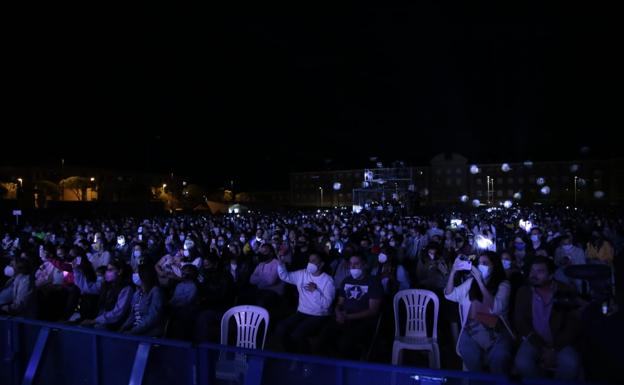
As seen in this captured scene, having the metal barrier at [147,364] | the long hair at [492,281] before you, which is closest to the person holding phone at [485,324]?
the long hair at [492,281]

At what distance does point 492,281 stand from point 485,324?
708 mm

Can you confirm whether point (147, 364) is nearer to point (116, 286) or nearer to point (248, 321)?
point (248, 321)

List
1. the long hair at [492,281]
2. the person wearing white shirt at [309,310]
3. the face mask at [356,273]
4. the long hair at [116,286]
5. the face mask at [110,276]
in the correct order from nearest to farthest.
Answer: the long hair at [492,281] < the person wearing white shirt at [309,310] < the face mask at [356,273] < the long hair at [116,286] < the face mask at [110,276]

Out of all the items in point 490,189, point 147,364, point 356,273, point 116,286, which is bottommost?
point 147,364

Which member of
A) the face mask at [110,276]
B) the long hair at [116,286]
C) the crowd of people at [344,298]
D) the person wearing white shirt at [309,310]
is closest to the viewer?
the crowd of people at [344,298]

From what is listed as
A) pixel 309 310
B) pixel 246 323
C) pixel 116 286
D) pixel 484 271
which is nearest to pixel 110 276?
pixel 116 286

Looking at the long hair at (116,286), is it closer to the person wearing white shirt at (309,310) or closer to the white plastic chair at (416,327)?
the person wearing white shirt at (309,310)

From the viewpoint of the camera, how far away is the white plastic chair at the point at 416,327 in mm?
5738

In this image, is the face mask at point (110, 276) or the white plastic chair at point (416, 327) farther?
the face mask at point (110, 276)

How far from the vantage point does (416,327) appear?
248 inches

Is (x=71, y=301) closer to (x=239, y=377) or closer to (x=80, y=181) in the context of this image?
(x=239, y=377)

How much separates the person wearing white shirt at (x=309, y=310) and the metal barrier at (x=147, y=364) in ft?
8.92

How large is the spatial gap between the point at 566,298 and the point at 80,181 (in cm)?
6138

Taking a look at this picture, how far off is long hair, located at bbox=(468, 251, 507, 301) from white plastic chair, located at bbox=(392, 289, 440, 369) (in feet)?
3.05
